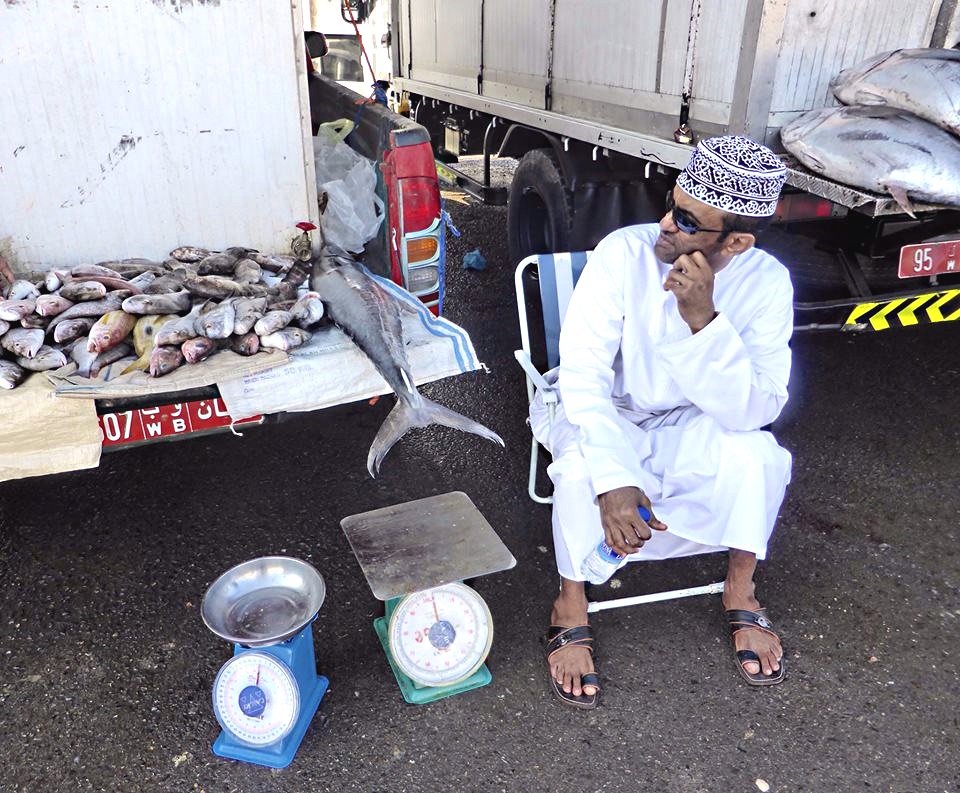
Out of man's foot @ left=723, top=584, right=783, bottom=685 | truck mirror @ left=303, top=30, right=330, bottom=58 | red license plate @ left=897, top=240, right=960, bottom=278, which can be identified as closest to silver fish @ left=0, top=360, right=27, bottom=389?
man's foot @ left=723, top=584, right=783, bottom=685

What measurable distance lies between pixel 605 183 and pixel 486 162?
175 cm

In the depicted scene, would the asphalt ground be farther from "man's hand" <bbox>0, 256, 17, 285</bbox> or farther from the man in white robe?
"man's hand" <bbox>0, 256, 17, 285</bbox>

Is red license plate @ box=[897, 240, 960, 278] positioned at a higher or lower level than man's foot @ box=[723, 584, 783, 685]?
higher

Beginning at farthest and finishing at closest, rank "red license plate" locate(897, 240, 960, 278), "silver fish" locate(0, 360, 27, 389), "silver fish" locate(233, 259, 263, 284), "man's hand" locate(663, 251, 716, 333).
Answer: "red license plate" locate(897, 240, 960, 278) → "silver fish" locate(233, 259, 263, 284) → "silver fish" locate(0, 360, 27, 389) → "man's hand" locate(663, 251, 716, 333)

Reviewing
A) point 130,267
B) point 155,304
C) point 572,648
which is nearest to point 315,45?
point 130,267

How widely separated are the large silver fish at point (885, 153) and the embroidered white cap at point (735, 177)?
0.77 meters

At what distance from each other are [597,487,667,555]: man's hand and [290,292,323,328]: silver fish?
1197mm

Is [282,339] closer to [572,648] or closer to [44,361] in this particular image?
[44,361]

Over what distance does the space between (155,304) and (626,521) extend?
175 centimetres

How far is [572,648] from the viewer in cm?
243

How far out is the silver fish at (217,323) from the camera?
101 inches

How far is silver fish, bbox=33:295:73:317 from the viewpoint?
2.65 meters

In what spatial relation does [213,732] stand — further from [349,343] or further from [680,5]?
[680,5]

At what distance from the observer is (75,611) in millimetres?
2686
